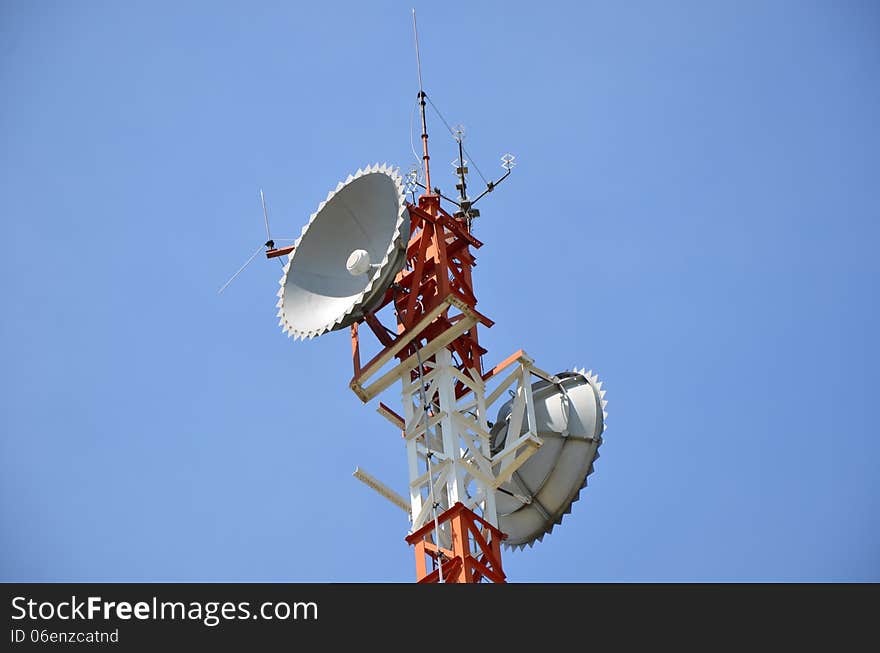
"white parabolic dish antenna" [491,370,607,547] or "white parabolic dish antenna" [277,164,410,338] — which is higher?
"white parabolic dish antenna" [277,164,410,338]

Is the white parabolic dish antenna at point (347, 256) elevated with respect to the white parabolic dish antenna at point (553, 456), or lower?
elevated

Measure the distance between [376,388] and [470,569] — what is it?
20.2 feet

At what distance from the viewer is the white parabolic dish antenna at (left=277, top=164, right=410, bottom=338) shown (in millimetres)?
53375

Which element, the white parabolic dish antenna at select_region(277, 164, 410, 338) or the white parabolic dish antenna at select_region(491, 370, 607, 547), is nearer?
the white parabolic dish antenna at select_region(277, 164, 410, 338)

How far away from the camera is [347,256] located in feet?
182

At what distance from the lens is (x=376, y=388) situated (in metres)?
54.6

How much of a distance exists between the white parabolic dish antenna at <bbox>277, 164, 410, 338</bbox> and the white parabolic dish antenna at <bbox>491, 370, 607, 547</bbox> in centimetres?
543

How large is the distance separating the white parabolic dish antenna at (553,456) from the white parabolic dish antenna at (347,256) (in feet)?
17.8

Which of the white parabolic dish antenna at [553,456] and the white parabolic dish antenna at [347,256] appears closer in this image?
the white parabolic dish antenna at [347,256]

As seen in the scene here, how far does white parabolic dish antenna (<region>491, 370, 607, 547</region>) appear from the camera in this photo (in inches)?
2186

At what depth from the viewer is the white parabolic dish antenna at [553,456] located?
55531 millimetres
